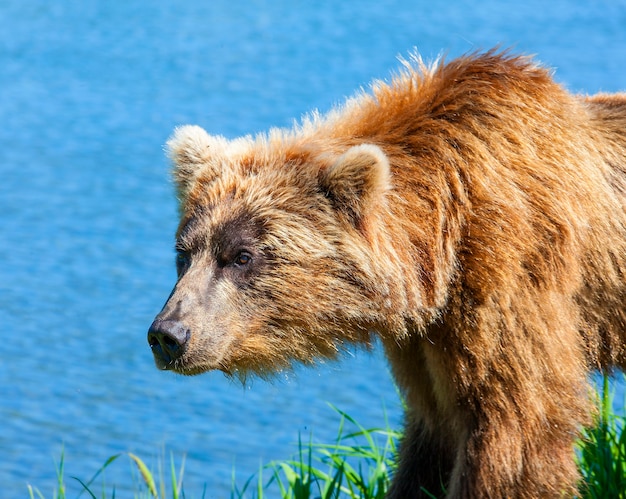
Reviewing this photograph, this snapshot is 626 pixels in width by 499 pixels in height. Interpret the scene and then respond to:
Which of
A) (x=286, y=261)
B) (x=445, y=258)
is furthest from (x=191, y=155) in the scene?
(x=445, y=258)

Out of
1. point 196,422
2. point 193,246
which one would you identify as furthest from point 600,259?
point 196,422

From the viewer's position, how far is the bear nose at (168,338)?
405 cm

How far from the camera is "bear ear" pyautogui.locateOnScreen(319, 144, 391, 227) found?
4.19 meters

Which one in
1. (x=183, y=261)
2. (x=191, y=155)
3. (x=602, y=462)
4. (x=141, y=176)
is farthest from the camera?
(x=141, y=176)

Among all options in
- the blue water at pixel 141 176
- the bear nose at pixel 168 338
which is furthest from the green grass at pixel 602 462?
the bear nose at pixel 168 338

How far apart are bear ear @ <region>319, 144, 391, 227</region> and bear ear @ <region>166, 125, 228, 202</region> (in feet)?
1.57

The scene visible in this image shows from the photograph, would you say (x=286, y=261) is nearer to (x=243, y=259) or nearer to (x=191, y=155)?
Result: (x=243, y=259)

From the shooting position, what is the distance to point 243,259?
4.30m

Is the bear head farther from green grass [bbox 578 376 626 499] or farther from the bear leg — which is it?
green grass [bbox 578 376 626 499]

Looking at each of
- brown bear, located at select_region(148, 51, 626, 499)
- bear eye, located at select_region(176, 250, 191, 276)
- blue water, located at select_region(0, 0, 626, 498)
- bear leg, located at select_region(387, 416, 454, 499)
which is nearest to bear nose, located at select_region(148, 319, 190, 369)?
brown bear, located at select_region(148, 51, 626, 499)

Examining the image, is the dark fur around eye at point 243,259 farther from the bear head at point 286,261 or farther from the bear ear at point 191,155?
the bear ear at point 191,155

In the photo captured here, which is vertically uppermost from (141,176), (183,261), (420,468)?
(141,176)

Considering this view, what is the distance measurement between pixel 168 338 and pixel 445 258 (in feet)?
3.50

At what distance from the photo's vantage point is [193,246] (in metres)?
4.33
